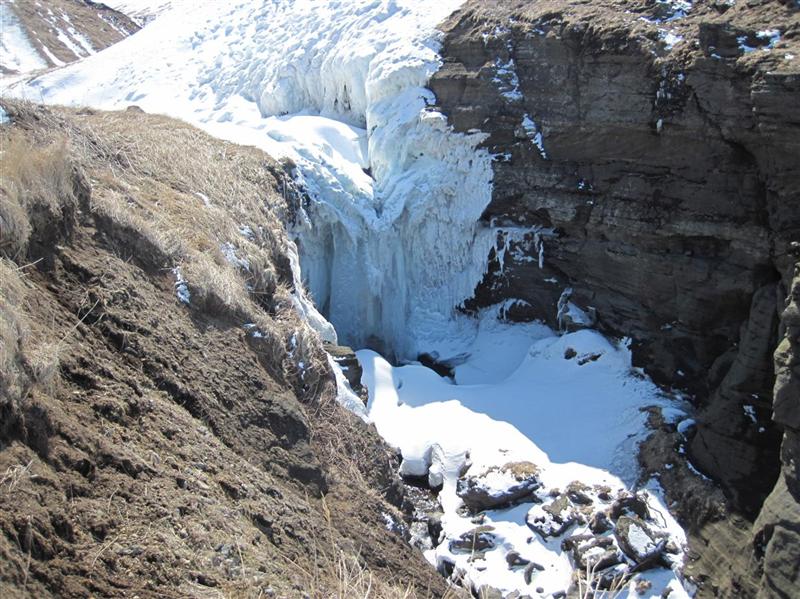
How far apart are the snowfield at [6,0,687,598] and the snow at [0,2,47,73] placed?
23418 millimetres

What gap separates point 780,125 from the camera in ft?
37.4

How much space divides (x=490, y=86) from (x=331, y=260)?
506cm

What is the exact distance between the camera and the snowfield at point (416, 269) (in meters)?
11.6

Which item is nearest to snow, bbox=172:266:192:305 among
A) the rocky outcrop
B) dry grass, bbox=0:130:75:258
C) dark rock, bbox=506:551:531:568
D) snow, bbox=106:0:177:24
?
dry grass, bbox=0:130:75:258

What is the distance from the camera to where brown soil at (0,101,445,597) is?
151 inches

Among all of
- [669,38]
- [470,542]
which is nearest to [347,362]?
[470,542]

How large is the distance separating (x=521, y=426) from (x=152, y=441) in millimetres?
9274

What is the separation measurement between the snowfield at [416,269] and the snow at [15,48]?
23.4m

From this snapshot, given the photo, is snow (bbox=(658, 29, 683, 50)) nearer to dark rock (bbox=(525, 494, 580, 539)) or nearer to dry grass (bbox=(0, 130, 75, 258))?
dark rock (bbox=(525, 494, 580, 539))

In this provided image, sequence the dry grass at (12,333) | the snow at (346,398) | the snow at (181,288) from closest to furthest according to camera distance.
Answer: the dry grass at (12,333) → the snow at (181,288) → the snow at (346,398)

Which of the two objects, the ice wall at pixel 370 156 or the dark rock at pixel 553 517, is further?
the ice wall at pixel 370 156

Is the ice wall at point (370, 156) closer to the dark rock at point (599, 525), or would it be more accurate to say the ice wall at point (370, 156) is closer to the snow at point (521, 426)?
the snow at point (521, 426)

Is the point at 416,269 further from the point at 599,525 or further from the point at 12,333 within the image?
the point at 12,333

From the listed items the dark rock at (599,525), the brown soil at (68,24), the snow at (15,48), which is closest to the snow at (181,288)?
the dark rock at (599,525)
